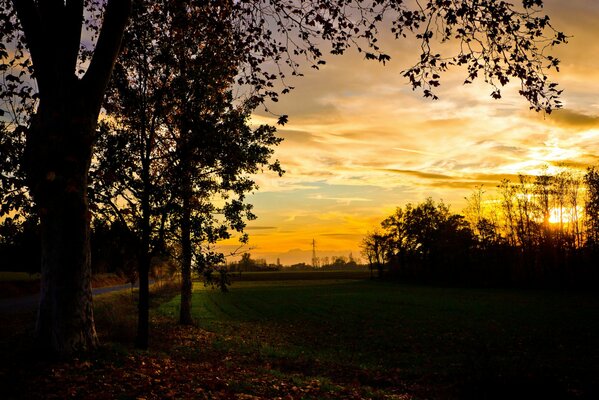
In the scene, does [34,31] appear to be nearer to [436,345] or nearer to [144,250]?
[144,250]

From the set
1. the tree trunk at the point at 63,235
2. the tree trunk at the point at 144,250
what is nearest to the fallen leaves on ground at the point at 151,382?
the tree trunk at the point at 63,235

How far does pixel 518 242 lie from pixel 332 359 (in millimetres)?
77688

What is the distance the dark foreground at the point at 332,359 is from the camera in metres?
9.05

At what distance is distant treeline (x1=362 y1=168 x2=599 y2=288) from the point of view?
228 ft

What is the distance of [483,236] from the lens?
86.4 metres

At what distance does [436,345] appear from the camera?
2136 cm

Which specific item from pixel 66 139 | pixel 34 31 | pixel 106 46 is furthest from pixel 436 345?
pixel 34 31

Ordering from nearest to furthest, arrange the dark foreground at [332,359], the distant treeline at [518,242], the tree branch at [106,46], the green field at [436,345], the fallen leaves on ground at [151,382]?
the fallen leaves on ground at [151,382]
the dark foreground at [332,359]
the tree branch at [106,46]
the green field at [436,345]
the distant treeline at [518,242]

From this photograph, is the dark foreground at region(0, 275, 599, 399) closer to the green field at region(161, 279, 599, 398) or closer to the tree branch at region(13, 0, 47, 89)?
the green field at region(161, 279, 599, 398)

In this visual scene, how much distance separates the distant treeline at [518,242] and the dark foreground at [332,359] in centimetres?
4005

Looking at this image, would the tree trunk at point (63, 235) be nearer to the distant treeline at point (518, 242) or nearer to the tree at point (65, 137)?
the tree at point (65, 137)

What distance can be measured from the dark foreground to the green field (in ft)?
0.19

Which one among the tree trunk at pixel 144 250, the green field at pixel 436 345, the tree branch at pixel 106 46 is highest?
the tree branch at pixel 106 46

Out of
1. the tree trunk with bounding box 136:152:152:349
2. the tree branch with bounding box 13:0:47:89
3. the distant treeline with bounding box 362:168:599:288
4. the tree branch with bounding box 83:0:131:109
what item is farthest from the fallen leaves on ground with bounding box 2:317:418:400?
the distant treeline with bounding box 362:168:599:288
